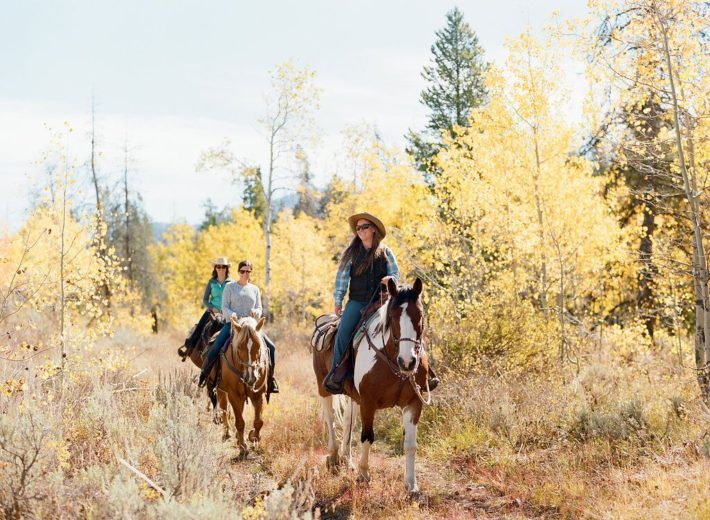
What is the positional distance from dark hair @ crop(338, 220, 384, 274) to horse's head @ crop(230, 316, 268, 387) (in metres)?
1.61

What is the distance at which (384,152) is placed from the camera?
28484mm

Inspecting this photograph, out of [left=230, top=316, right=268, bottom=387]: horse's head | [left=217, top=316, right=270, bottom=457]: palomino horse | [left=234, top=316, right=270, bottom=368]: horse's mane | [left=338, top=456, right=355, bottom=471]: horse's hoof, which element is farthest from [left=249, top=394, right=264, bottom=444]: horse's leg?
[left=338, top=456, right=355, bottom=471]: horse's hoof

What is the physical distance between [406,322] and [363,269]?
140 centimetres

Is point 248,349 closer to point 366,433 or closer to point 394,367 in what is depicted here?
point 366,433

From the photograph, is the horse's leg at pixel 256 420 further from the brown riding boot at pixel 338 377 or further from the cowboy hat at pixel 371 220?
the cowboy hat at pixel 371 220

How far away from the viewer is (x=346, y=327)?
6793mm

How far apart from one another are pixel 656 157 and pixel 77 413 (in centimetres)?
783

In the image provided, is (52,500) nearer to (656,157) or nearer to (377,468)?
(377,468)

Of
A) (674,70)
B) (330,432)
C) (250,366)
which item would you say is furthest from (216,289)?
(674,70)

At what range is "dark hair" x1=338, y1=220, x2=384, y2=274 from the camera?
22.3 feet

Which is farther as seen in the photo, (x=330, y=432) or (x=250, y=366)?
(x=250, y=366)

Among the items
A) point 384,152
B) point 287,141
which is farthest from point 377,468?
point 384,152

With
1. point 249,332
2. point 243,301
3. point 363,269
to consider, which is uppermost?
point 363,269

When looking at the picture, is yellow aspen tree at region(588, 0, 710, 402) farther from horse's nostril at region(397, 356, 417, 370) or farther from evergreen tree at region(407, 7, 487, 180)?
evergreen tree at region(407, 7, 487, 180)
